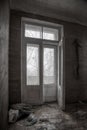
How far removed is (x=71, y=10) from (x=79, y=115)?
3.12m

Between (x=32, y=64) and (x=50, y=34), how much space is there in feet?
4.40

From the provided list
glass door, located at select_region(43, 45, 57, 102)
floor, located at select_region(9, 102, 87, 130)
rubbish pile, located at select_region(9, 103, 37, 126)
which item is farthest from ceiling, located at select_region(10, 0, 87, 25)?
floor, located at select_region(9, 102, 87, 130)

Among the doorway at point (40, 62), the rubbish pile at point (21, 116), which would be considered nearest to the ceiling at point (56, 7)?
Result: the doorway at point (40, 62)

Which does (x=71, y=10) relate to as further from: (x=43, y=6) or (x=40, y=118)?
(x=40, y=118)

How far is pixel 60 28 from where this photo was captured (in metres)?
4.21

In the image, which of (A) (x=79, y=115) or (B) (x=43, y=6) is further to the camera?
(B) (x=43, y=6)

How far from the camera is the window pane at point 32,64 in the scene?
12.2 ft

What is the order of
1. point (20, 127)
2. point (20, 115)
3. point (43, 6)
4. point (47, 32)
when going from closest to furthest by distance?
point (20, 127) → point (20, 115) → point (43, 6) → point (47, 32)

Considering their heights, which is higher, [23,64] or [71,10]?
[71,10]

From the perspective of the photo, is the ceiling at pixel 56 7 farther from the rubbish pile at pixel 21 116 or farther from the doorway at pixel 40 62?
the rubbish pile at pixel 21 116

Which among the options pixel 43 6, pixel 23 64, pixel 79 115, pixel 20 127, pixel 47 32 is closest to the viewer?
pixel 20 127

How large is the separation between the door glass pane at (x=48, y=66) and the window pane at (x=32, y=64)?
0.32m

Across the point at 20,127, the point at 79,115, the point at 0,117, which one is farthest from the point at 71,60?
the point at 0,117

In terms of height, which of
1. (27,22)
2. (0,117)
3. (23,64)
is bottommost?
(0,117)
